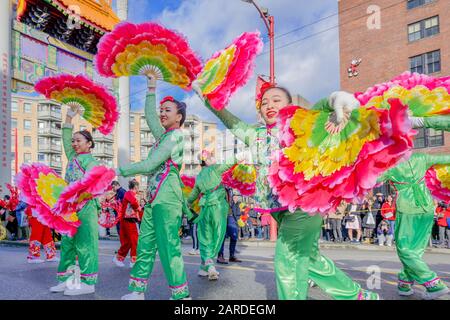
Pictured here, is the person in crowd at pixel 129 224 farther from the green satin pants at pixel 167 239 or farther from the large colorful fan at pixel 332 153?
the large colorful fan at pixel 332 153

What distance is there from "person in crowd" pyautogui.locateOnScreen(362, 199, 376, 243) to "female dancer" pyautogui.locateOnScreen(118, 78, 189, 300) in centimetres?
908

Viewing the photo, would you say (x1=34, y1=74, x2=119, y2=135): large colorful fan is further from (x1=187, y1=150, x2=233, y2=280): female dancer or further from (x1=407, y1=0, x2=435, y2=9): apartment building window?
(x1=407, y1=0, x2=435, y2=9): apartment building window

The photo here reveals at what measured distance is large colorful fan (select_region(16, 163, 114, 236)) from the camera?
412 cm

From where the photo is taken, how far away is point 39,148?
207 ft

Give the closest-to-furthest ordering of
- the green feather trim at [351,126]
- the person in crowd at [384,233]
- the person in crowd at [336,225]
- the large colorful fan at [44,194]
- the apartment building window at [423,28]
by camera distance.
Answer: the green feather trim at [351,126] → the large colorful fan at [44,194] → the person in crowd at [384,233] → the person in crowd at [336,225] → the apartment building window at [423,28]

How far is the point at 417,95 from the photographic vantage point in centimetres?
413

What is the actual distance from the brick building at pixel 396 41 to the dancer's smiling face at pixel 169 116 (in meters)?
21.6

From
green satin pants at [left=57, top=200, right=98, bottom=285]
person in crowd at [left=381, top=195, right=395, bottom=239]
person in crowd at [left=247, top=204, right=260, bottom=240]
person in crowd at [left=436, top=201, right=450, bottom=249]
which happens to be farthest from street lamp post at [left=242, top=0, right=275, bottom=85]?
green satin pants at [left=57, top=200, right=98, bottom=285]

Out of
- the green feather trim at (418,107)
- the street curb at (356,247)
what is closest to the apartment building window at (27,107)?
the street curb at (356,247)

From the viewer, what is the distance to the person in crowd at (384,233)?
462 inches

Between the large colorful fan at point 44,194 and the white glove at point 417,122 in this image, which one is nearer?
the white glove at point 417,122

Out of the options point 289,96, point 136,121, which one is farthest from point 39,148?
point 289,96

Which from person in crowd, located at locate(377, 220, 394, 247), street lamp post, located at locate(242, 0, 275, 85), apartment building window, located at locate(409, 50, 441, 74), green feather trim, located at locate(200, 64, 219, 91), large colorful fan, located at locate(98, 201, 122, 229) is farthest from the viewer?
apartment building window, located at locate(409, 50, 441, 74)

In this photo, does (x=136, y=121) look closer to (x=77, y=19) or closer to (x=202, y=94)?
(x=77, y=19)
